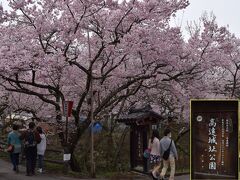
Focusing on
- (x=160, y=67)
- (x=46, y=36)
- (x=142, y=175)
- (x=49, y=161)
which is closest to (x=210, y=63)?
(x=160, y=67)

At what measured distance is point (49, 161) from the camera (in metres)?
18.4

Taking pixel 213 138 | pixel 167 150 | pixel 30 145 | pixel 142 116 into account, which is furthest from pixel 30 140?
pixel 213 138

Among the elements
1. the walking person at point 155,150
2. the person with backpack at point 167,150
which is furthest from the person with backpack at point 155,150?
the person with backpack at point 167,150

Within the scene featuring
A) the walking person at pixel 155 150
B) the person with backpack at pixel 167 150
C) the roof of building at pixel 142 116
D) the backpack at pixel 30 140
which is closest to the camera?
the person with backpack at pixel 167 150

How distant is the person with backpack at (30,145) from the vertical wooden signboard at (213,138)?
23.8ft

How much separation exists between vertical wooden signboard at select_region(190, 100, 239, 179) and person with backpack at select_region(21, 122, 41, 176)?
23.8ft

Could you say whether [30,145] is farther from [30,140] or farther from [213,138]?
[213,138]

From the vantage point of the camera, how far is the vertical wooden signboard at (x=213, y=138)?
9.17 metres

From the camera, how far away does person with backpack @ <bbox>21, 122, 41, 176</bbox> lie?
15102 mm

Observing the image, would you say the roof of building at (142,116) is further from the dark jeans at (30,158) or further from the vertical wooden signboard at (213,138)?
the vertical wooden signboard at (213,138)

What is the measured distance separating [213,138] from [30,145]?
7.66m

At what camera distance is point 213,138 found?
30.4ft

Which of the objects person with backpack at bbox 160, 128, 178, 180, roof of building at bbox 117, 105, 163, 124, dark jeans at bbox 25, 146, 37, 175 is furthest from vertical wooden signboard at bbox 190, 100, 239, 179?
dark jeans at bbox 25, 146, 37, 175

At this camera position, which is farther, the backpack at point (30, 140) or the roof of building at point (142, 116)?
the roof of building at point (142, 116)
